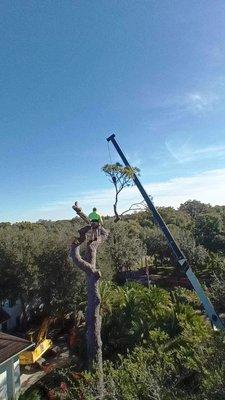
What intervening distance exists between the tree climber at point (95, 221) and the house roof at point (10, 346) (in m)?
5.01

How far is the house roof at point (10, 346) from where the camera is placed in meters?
12.3

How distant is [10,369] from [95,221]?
666 centimetres

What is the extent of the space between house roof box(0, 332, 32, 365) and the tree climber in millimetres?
5010

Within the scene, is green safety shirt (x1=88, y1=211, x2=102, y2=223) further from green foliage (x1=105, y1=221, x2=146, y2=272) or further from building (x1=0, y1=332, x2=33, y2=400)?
green foliage (x1=105, y1=221, x2=146, y2=272)

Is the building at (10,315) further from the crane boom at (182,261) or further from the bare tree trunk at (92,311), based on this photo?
the crane boom at (182,261)

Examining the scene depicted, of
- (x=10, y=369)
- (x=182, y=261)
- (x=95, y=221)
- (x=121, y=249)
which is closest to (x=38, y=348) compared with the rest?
(x=10, y=369)

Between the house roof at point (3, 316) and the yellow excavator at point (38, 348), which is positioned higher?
the house roof at point (3, 316)

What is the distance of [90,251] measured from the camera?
1434cm

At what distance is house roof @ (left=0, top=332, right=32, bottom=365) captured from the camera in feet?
40.5

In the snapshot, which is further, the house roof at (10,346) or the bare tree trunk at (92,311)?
the bare tree trunk at (92,311)

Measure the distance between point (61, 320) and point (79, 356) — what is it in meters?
7.87

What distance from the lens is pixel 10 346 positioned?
13.1 m

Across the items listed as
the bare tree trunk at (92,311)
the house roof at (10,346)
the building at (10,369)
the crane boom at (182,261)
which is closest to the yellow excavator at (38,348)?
the building at (10,369)

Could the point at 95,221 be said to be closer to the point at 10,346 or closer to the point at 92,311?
the point at 92,311
